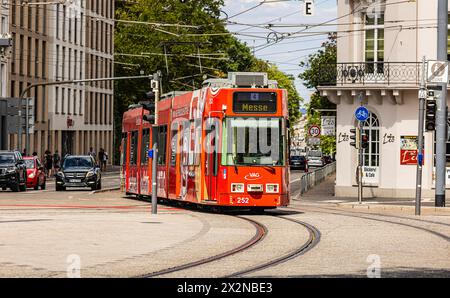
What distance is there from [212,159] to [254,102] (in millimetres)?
1727

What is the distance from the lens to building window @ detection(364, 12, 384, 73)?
49219 millimetres

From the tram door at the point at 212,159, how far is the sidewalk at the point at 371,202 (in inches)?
318

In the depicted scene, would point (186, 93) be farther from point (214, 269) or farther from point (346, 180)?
point (214, 269)

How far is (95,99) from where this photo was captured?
377ft

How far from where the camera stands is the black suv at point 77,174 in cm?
5850

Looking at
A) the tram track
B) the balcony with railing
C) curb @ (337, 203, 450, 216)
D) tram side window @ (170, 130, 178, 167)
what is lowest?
curb @ (337, 203, 450, 216)

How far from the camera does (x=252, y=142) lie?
32031 mm

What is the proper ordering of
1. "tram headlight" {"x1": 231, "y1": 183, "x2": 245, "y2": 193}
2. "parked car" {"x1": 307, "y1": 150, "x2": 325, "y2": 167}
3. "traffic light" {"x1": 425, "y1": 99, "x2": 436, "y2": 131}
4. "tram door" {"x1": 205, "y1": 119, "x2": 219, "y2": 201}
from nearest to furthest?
"tram headlight" {"x1": 231, "y1": 183, "x2": 245, "y2": 193} → "tram door" {"x1": 205, "y1": 119, "x2": 219, "y2": 201} → "traffic light" {"x1": 425, "y1": 99, "x2": 436, "y2": 131} → "parked car" {"x1": 307, "y1": 150, "x2": 325, "y2": 167}

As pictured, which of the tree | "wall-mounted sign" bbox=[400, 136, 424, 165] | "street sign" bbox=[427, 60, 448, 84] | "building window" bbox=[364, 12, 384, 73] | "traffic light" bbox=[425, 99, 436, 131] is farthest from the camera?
the tree

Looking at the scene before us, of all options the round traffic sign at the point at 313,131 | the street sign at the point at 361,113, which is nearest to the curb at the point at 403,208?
the street sign at the point at 361,113

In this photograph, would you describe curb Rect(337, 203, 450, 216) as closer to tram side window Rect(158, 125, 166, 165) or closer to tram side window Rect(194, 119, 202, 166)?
tram side window Rect(158, 125, 166, 165)

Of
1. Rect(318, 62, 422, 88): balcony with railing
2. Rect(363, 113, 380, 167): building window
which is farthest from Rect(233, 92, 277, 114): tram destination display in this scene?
Rect(363, 113, 380, 167): building window

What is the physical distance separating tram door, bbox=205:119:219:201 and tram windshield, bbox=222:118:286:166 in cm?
27

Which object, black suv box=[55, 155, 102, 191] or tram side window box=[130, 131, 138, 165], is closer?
tram side window box=[130, 131, 138, 165]
